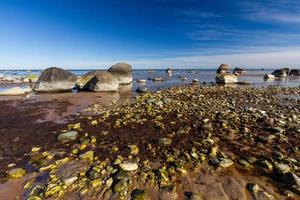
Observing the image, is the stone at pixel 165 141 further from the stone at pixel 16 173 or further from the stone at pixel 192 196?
the stone at pixel 16 173

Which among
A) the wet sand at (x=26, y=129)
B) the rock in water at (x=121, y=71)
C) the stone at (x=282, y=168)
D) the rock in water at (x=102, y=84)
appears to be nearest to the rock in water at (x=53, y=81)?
the rock in water at (x=102, y=84)

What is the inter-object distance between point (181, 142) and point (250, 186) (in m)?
2.54

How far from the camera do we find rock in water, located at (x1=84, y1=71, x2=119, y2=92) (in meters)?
19.6

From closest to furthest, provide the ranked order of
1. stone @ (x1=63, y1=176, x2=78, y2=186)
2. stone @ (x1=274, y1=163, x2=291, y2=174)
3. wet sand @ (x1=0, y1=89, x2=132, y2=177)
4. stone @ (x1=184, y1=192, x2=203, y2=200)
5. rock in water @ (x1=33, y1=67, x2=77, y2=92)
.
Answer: stone @ (x1=184, y1=192, x2=203, y2=200), stone @ (x1=63, y1=176, x2=78, y2=186), stone @ (x1=274, y1=163, x2=291, y2=174), wet sand @ (x1=0, y1=89, x2=132, y2=177), rock in water @ (x1=33, y1=67, x2=77, y2=92)

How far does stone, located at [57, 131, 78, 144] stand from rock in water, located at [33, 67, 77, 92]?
16.2 meters

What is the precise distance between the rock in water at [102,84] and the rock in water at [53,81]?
276 centimetres

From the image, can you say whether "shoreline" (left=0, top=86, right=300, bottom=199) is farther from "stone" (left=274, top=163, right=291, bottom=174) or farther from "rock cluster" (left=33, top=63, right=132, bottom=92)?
"rock cluster" (left=33, top=63, right=132, bottom=92)

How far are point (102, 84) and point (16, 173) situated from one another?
1550cm

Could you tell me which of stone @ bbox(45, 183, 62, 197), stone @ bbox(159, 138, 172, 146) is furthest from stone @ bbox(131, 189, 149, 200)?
stone @ bbox(159, 138, 172, 146)

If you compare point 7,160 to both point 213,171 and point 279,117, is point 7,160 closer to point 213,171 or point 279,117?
point 213,171

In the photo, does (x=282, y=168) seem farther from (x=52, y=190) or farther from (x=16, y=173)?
(x=16, y=173)

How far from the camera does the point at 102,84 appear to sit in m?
19.7

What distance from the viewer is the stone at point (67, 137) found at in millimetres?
6602

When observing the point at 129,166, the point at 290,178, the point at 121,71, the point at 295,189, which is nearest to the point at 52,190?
the point at 129,166
